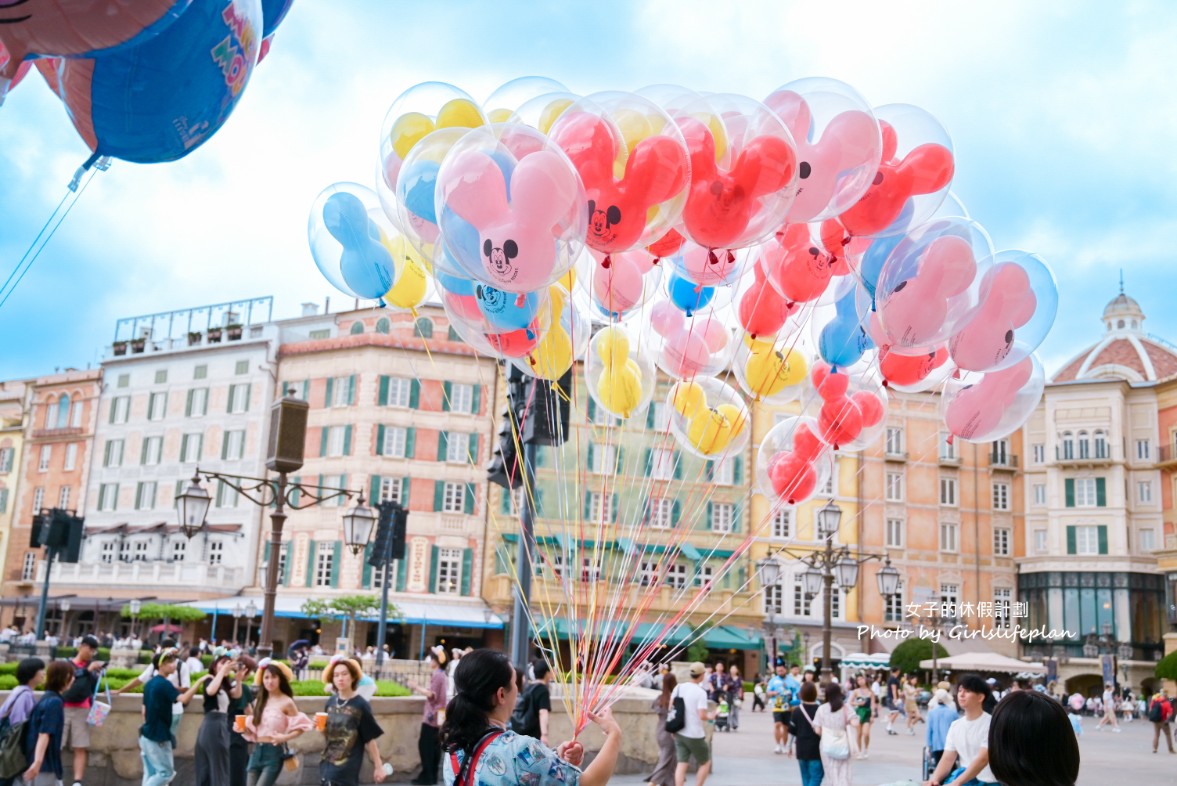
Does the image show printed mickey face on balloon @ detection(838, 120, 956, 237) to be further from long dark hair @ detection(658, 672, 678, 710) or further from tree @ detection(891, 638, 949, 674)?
tree @ detection(891, 638, 949, 674)

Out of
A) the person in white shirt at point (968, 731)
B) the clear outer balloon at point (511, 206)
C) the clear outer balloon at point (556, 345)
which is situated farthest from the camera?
the clear outer balloon at point (556, 345)

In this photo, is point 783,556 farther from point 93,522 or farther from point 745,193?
point 745,193

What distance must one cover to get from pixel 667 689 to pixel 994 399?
5.55 meters

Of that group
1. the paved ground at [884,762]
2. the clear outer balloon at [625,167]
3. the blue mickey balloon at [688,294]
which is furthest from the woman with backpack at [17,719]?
the paved ground at [884,762]

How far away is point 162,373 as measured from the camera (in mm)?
45875

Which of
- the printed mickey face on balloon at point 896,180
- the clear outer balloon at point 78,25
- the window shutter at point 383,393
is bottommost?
the clear outer balloon at point 78,25

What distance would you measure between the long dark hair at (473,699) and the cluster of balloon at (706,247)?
2.46 meters

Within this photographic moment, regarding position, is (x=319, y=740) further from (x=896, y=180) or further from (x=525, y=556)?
(x=896, y=180)

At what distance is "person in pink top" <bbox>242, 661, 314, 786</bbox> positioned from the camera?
7309 mm

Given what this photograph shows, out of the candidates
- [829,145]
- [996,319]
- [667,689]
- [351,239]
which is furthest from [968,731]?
[351,239]

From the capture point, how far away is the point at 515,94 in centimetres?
652

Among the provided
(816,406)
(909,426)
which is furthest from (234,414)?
(816,406)

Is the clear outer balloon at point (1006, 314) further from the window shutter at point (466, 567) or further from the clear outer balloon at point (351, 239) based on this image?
the window shutter at point (466, 567)

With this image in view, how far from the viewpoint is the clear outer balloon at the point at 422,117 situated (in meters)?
6.58
